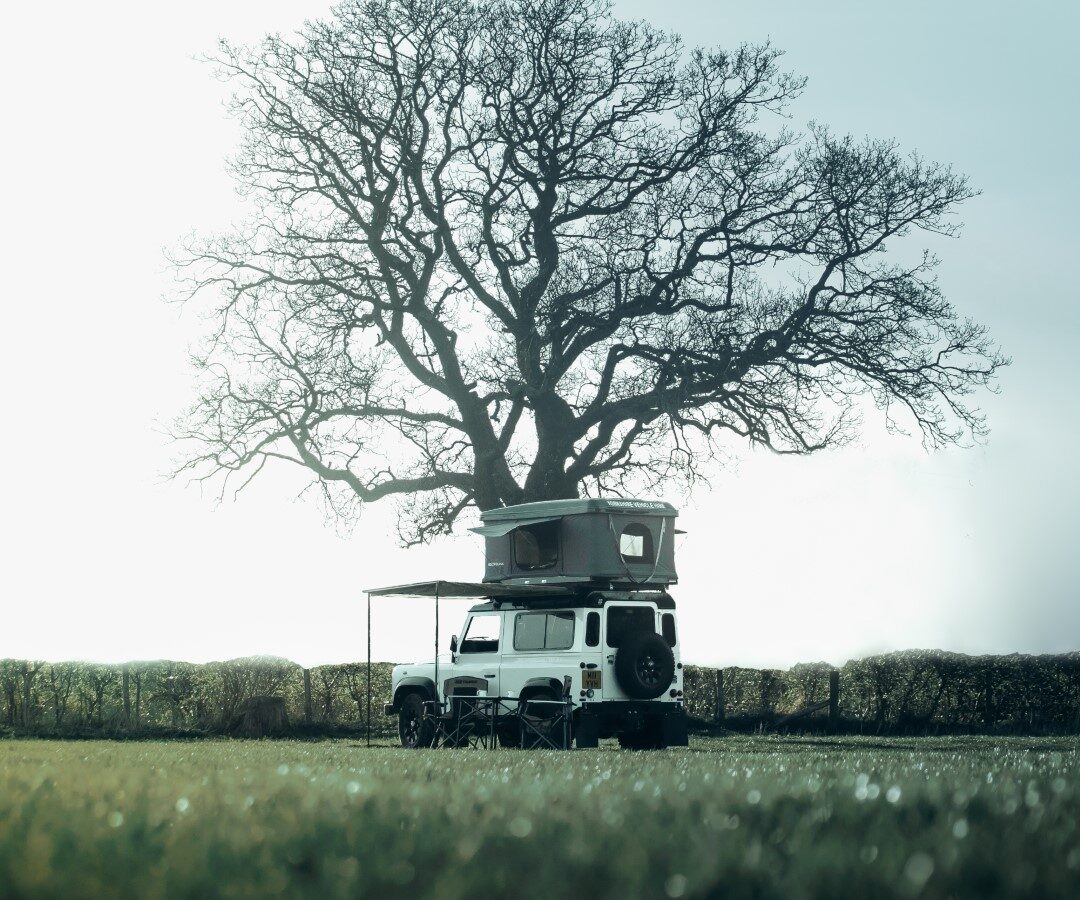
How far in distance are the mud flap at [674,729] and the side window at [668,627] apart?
1.09m

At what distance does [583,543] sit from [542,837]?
16.3m

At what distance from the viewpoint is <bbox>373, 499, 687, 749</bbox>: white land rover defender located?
1964 centimetres

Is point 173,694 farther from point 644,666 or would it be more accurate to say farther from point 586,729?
point 644,666

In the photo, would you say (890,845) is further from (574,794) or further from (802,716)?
(802,716)

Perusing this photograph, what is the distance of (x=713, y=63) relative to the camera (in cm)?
3073

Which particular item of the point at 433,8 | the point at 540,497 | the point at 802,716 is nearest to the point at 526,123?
the point at 433,8

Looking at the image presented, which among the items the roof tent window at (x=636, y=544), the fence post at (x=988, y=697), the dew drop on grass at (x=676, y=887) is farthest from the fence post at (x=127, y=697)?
the dew drop on grass at (x=676, y=887)

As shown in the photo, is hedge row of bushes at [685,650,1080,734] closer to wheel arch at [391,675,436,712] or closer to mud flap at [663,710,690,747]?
wheel arch at [391,675,436,712]

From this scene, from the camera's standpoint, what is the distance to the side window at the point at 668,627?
20594 millimetres

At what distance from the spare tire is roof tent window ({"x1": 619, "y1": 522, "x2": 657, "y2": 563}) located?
1.61 m

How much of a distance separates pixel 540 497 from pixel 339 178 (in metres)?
8.99

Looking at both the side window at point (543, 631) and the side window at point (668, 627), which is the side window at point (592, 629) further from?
the side window at point (668, 627)

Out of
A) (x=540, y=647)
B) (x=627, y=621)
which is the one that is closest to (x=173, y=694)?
(x=540, y=647)

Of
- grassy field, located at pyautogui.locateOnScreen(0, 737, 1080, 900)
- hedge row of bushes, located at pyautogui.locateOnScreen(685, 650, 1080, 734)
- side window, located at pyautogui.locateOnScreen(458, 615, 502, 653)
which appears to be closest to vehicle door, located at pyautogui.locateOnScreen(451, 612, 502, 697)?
side window, located at pyautogui.locateOnScreen(458, 615, 502, 653)
